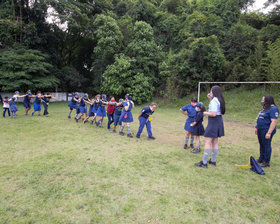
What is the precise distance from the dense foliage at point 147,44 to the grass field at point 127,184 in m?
15.0

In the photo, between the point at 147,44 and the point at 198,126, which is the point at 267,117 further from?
the point at 147,44

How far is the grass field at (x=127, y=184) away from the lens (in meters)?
3.10

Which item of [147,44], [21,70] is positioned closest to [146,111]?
[147,44]

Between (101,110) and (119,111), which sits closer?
(119,111)

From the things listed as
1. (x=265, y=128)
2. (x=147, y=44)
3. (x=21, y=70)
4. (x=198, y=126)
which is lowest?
(x=198, y=126)

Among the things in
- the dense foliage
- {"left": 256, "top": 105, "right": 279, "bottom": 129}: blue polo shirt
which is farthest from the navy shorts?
the dense foliage

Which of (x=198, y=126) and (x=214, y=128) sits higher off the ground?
(x=214, y=128)

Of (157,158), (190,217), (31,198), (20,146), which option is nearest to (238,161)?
(157,158)

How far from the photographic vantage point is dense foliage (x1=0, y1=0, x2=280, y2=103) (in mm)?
19922

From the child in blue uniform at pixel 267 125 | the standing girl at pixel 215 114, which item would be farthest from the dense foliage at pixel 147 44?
the standing girl at pixel 215 114

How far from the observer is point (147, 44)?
867 inches

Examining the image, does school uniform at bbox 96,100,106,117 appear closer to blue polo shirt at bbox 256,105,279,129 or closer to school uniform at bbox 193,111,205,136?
school uniform at bbox 193,111,205,136

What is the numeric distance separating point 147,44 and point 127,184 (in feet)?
66.7

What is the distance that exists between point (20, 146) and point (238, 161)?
709 centimetres
